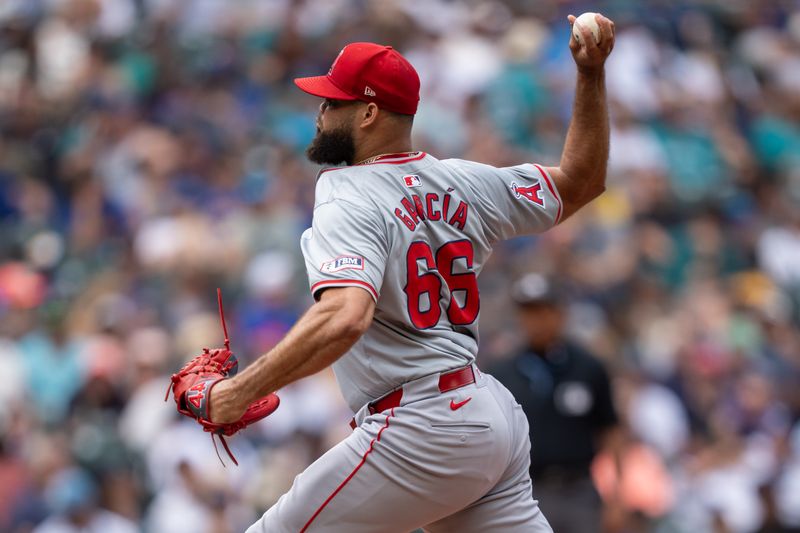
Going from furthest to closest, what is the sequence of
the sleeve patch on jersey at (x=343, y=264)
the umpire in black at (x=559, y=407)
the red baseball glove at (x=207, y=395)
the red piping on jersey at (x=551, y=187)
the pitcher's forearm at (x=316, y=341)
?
the umpire in black at (x=559, y=407) < the red piping on jersey at (x=551, y=187) < the red baseball glove at (x=207, y=395) < the sleeve patch on jersey at (x=343, y=264) < the pitcher's forearm at (x=316, y=341)

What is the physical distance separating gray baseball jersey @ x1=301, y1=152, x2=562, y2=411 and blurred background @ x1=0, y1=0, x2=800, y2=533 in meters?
3.63

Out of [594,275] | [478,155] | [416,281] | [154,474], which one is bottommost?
[154,474]

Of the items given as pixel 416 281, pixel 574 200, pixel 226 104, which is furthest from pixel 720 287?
pixel 416 281

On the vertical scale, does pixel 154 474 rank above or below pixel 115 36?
below

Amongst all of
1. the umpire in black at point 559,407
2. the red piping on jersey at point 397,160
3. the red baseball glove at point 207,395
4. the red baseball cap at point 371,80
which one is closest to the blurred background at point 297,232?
the umpire in black at point 559,407

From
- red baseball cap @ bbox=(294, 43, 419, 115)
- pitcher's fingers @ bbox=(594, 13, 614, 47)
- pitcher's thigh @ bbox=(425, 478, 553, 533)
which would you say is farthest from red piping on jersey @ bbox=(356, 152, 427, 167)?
pitcher's thigh @ bbox=(425, 478, 553, 533)

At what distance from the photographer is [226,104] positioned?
506 inches

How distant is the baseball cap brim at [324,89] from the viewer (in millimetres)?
4219

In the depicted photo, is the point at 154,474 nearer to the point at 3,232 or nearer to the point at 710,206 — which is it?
the point at 3,232

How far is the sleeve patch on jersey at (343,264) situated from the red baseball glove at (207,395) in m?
0.37

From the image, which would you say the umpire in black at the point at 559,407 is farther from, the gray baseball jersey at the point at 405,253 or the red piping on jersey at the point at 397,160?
the red piping on jersey at the point at 397,160

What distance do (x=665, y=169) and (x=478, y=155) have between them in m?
2.11

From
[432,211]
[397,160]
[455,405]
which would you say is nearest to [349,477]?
[455,405]

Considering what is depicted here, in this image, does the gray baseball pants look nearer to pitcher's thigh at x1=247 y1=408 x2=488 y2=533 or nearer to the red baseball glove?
pitcher's thigh at x1=247 y1=408 x2=488 y2=533
